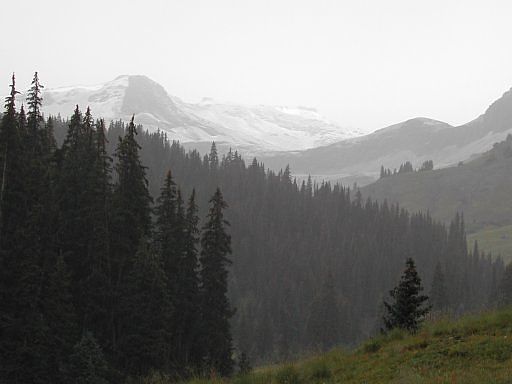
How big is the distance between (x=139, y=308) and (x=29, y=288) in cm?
759

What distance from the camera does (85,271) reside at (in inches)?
1460

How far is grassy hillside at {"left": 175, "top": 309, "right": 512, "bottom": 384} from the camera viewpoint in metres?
12.0

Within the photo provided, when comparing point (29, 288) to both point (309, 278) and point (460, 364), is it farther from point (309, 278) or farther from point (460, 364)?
point (309, 278)

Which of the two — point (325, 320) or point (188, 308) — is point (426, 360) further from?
point (325, 320)

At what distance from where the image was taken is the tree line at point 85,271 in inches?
1195

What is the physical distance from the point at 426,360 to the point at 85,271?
29.0 metres

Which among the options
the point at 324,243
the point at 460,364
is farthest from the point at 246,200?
the point at 460,364

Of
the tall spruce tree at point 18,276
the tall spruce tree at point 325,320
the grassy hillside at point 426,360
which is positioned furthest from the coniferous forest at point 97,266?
the tall spruce tree at point 325,320

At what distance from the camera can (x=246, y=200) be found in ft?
609

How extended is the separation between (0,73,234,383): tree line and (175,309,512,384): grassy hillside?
13.5 m

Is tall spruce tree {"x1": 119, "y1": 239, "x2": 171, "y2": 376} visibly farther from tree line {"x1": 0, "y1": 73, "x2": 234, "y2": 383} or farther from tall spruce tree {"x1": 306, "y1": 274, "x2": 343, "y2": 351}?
tall spruce tree {"x1": 306, "y1": 274, "x2": 343, "y2": 351}

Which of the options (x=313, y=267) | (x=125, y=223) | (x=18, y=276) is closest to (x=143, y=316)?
(x=125, y=223)

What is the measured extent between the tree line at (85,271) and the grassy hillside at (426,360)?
1350 cm

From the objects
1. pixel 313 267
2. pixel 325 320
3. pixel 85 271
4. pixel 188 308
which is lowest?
pixel 325 320
